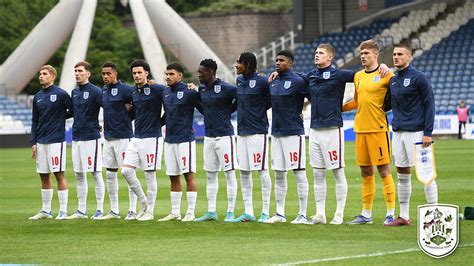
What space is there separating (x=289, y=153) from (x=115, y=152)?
2.94m

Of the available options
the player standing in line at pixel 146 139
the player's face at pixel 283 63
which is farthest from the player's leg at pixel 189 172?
the player's face at pixel 283 63

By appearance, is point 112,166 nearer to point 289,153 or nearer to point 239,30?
point 289,153

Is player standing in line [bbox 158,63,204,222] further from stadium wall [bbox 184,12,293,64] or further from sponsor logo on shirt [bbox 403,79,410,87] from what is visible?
stadium wall [bbox 184,12,293,64]

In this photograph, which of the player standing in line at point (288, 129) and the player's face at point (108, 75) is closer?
the player standing in line at point (288, 129)

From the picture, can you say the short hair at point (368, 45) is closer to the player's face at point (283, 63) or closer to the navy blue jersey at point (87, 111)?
the player's face at point (283, 63)

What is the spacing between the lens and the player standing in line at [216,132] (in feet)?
56.2

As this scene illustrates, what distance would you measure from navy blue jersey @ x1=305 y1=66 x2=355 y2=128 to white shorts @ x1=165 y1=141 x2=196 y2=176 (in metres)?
2.12

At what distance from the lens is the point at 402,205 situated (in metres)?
15.7

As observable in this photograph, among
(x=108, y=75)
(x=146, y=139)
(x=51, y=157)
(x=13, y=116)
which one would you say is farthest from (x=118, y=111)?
(x=13, y=116)

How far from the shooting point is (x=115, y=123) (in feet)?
59.3

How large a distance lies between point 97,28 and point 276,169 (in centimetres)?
5293

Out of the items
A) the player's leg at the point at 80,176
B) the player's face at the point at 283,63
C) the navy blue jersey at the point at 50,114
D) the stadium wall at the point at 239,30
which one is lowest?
the player's leg at the point at 80,176

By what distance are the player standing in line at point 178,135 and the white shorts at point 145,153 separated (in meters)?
0.18

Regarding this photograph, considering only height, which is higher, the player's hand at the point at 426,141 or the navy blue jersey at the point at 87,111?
the navy blue jersey at the point at 87,111
